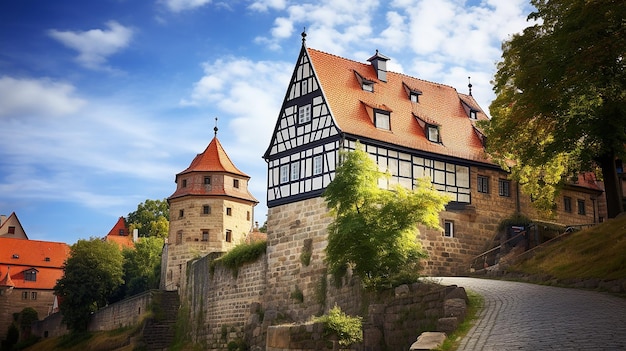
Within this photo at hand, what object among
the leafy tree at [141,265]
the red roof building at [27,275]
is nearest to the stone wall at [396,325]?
the leafy tree at [141,265]

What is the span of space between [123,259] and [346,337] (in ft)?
161

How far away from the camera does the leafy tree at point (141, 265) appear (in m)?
63.5

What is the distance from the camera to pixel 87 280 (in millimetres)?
60625

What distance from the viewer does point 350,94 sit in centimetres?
3597

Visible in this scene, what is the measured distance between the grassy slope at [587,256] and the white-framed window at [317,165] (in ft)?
31.5

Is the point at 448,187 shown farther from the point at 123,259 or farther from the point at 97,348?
the point at 123,259

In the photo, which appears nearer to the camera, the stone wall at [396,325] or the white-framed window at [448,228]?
the stone wall at [396,325]

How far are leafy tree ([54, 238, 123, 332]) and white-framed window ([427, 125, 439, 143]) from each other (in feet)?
112

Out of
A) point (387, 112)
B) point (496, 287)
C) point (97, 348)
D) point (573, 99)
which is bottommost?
point (97, 348)

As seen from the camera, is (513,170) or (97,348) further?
(97,348)

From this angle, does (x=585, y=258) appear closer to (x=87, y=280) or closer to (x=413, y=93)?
(x=413, y=93)

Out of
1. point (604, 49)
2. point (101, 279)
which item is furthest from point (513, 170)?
point (101, 279)

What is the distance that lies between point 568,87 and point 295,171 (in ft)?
51.8

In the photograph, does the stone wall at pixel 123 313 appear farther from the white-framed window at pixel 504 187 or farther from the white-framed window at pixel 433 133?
the white-framed window at pixel 504 187
